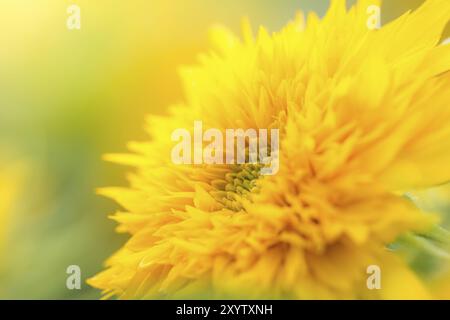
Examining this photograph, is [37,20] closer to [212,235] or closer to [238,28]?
[238,28]

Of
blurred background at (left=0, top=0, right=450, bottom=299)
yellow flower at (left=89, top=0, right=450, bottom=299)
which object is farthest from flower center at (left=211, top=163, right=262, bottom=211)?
blurred background at (left=0, top=0, right=450, bottom=299)

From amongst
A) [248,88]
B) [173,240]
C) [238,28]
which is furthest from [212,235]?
[238,28]

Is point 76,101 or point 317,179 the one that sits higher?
point 76,101

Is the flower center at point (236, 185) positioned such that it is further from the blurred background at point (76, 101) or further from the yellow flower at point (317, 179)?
the blurred background at point (76, 101)

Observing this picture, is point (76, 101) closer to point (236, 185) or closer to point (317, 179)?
point (236, 185)

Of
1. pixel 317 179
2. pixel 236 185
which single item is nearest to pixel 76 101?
pixel 236 185

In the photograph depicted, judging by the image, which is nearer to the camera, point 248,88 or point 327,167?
point 327,167

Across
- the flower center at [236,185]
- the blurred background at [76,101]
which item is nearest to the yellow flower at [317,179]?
the flower center at [236,185]
